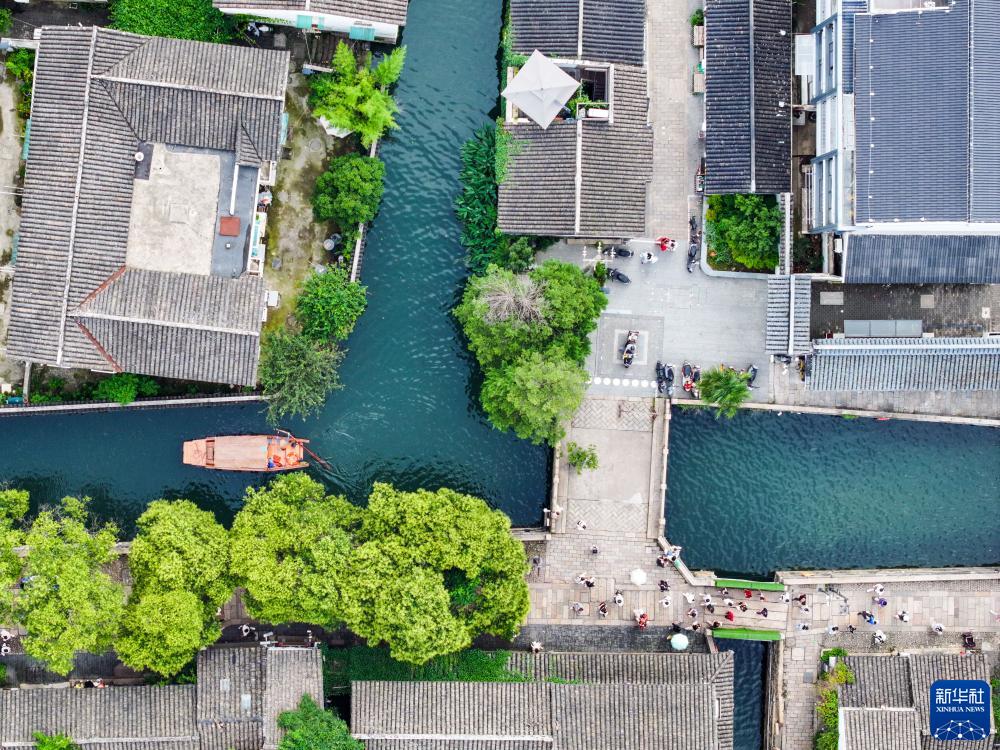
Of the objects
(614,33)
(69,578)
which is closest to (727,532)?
(614,33)

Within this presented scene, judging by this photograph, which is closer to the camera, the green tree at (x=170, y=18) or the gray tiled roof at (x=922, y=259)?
the gray tiled roof at (x=922, y=259)

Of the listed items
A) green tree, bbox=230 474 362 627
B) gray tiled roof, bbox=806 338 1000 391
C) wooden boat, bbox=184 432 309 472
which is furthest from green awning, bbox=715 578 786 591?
wooden boat, bbox=184 432 309 472

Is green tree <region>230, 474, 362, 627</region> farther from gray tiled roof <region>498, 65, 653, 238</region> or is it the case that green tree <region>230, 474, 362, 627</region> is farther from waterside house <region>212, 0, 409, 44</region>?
waterside house <region>212, 0, 409, 44</region>

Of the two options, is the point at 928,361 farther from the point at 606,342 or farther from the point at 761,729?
the point at 761,729

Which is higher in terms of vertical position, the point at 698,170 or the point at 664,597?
the point at 698,170

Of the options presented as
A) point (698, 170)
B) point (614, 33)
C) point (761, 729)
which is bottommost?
point (761, 729)

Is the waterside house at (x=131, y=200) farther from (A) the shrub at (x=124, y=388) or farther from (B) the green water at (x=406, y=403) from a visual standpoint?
(B) the green water at (x=406, y=403)

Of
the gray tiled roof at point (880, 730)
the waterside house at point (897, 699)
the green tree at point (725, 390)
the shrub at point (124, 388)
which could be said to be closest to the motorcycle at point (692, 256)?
the green tree at point (725, 390)

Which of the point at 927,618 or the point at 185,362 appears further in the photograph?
the point at 927,618
